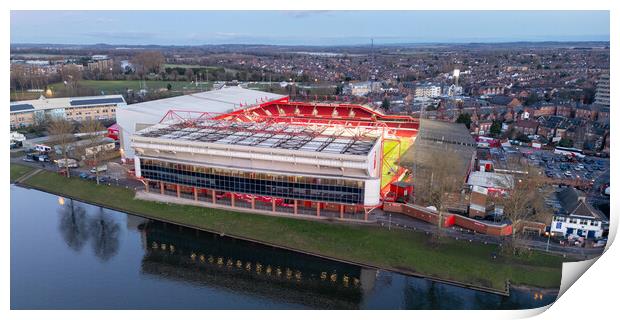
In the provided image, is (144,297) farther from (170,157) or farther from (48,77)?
(48,77)

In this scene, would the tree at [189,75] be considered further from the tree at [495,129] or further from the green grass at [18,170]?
the tree at [495,129]

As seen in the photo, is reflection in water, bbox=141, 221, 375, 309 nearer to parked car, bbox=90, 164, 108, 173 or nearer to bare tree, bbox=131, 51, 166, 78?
parked car, bbox=90, 164, 108, 173

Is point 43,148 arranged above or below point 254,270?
above

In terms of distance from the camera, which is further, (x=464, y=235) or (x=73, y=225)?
(x=73, y=225)

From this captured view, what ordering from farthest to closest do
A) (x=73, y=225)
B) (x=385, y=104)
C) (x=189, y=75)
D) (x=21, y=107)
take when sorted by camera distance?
(x=189, y=75) → (x=385, y=104) → (x=21, y=107) → (x=73, y=225)

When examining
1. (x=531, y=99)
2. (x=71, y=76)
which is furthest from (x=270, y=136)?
(x=71, y=76)

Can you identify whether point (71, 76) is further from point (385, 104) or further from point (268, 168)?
point (268, 168)
